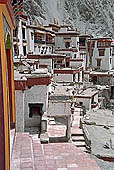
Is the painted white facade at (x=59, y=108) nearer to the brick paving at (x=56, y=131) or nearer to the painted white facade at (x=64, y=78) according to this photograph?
the brick paving at (x=56, y=131)

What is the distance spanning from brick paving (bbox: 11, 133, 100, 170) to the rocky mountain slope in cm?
4867

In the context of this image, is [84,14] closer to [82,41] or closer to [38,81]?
[82,41]

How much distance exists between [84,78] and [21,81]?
24238mm

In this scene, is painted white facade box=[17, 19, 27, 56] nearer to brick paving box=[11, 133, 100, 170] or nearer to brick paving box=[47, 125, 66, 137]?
brick paving box=[47, 125, 66, 137]

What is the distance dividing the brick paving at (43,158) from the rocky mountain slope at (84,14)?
4867 cm

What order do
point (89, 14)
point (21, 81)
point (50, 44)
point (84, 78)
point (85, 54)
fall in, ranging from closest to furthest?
point (21, 81) → point (84, 78) → point (50, 44) → point (85, 54) → point (89, 14)

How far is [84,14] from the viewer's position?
2327 inches

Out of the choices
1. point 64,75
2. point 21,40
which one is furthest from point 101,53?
point 21,40

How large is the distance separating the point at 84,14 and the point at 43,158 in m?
58.1

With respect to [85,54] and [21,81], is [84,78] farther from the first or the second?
[21,81]

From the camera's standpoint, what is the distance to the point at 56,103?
9.66 m

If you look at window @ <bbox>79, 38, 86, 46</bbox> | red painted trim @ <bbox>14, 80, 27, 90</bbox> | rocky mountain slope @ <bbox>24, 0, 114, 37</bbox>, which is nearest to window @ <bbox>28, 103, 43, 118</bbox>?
red painted trim @ <bbox>14, 80, 27, 90</bbox>

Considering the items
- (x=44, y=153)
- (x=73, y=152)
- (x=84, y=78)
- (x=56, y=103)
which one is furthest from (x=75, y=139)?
(x=84, y=78)

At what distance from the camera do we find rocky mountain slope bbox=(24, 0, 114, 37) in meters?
56.0
